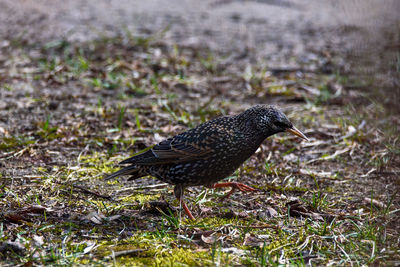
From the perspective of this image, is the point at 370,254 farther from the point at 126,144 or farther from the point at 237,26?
the point at 237,26

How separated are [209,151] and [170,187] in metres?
0.80

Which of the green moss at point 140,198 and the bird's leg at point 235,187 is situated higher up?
the bird's leg at point 235,187

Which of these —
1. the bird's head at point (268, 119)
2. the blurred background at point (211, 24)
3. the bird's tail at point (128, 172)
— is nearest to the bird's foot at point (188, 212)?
the bird's tail at point (128, 172)

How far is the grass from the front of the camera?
3.61m

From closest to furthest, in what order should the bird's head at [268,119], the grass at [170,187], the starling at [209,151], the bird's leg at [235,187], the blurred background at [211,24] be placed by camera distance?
1. the grass at [170,187]
2. the starling at [209,151]
3. the bird's head at [268,119]
4. the bird's leg at [235,187]
5. the blurred background at [211,24]

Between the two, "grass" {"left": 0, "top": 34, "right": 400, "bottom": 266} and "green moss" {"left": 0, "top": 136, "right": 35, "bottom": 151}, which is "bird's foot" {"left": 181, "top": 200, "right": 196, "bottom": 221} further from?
"green moss" {"left": 0, "top": 136, "right": 35, "bottom": 151}

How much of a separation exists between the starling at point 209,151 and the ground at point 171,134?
273 mm

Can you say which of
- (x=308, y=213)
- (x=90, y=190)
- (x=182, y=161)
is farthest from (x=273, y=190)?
(x=90, y=190)

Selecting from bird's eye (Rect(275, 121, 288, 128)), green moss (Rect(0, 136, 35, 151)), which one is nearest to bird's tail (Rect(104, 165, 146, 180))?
bird's eye (Rect(275, 121, 288, 128))

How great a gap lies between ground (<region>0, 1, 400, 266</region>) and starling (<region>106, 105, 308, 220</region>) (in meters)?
0.27

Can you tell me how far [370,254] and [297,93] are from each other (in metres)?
4.16

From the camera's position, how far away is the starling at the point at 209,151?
4.30 metres

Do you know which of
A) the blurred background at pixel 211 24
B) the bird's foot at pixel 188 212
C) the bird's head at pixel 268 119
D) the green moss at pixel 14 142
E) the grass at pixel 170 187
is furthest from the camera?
the blurred background at pixel 211 24

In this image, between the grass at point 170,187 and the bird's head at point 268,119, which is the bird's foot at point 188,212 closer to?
the grass at point 170,187
